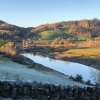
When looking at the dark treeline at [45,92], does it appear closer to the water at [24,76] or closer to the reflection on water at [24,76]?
the water at [24,76]

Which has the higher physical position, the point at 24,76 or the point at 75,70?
the point at 24,76

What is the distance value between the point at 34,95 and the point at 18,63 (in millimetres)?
32854

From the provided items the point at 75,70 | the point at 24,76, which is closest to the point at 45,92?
the point at 24,76

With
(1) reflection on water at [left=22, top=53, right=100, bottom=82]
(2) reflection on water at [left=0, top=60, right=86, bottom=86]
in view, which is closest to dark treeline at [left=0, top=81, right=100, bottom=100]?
(2) reflection on water at [left=0, top=60, right=86, bottom=86]

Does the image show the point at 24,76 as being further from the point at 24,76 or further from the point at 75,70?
the point at 75,70

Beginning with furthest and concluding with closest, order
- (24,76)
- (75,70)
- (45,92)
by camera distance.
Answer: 1. (75,70)
2. (24,76)
3. (45,92)

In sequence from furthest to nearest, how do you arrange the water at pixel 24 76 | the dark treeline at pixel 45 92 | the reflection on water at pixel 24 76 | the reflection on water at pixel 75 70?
the reflection on water at pixel 75 70, the reflection on water at pixel 24 76, the water at pixel 24 76, the dark treeline at pixel 45 92

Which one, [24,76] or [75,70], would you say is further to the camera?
[75,70]

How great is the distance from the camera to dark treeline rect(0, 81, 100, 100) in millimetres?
40844

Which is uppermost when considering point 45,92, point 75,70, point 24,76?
point 45,92

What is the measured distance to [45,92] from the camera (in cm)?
4172

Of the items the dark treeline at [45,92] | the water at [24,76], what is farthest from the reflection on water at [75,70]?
the dark treeline at [45,92]

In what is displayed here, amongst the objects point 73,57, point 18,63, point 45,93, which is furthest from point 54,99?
point 73,57

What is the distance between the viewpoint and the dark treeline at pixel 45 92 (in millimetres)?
40844
